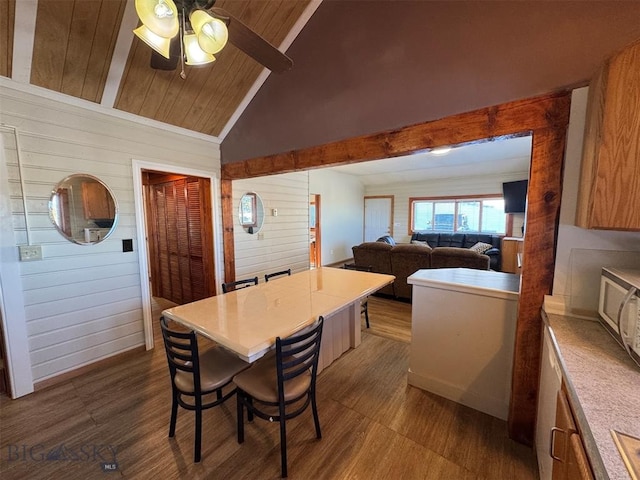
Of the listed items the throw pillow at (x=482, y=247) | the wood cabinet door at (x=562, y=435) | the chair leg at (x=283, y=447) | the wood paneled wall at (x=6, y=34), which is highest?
the wood paneled wall at (x=6, y=34)

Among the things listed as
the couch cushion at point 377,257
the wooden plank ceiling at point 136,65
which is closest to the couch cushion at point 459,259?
the couch cushion at point 377,257

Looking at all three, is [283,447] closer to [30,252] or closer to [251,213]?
A: [30,252]

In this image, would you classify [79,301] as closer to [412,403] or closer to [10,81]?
[10,81]

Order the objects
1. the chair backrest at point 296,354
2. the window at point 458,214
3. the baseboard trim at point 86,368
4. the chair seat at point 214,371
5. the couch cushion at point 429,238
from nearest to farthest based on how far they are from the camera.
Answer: the chair backrest at point 296,354
the chair seat at point 214,371
the baseboard trim at point 86,368
the window at point 458,214
the couch cushion at point 429,238

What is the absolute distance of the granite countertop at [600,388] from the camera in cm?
71

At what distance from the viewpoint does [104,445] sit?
1.73m

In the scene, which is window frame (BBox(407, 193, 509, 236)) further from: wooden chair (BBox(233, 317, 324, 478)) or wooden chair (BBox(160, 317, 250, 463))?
wooden chair (BBox(160, 317, 250, 463))

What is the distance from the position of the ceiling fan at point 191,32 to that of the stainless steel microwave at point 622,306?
7.17 feet

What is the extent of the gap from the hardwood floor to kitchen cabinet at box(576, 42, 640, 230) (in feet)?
4.97

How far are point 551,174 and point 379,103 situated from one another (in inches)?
51.3

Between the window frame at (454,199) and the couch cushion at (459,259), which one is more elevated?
the window frame at (454,199)

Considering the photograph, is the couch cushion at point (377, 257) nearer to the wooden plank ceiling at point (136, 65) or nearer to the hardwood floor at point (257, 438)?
the hardwood floor at point (257, 438)

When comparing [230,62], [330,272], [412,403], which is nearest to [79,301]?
[330,272]

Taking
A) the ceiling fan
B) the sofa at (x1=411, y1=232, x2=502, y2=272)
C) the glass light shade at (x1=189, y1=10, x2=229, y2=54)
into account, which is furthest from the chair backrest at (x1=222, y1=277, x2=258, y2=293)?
the sofa at (x1=411, y1=232, x2=502, y2=272)
